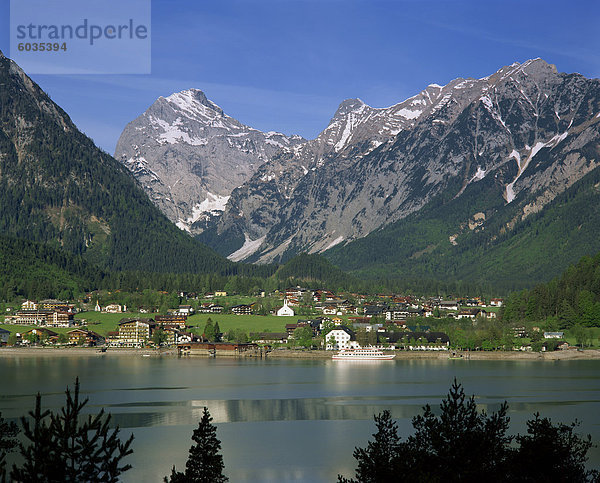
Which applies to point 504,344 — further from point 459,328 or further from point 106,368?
point 106,368

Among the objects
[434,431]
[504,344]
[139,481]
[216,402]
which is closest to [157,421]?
[216,402]

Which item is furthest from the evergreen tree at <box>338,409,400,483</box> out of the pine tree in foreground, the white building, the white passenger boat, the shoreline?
the white building

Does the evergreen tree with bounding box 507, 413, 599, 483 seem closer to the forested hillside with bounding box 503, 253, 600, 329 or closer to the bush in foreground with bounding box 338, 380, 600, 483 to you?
the bush in foreground with bounding box 338, 380, 600, 483

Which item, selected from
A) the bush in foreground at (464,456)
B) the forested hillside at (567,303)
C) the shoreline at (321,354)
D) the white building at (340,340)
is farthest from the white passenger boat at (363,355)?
the bush in foreground at (464,456)

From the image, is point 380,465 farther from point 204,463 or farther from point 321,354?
point 321,354

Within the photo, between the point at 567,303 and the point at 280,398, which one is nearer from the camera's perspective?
the point at 280,398

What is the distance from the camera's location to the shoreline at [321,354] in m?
158

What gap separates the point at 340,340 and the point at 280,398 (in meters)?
89.9

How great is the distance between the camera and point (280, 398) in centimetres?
9206

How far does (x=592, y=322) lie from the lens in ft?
576

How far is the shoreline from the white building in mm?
6736

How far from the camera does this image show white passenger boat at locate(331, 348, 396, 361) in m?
164

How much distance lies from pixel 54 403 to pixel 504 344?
4148 inches

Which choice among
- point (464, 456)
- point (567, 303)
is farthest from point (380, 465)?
point (567, 303)
